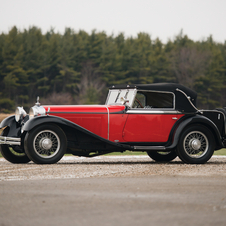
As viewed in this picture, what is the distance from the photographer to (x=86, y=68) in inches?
3499

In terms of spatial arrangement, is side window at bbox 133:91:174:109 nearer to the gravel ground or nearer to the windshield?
the windshield

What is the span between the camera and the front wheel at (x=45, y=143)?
10.5 meters

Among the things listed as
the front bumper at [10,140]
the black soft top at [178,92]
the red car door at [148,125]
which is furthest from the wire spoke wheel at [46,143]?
the black soft top at [178,92]

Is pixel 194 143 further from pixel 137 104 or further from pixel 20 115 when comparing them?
pixel 20 115

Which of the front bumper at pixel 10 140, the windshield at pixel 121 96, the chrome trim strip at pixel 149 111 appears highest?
the windshield at pixel 121 96

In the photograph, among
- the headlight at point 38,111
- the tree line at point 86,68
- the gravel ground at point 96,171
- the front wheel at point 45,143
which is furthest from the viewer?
the tree line at point 86,68

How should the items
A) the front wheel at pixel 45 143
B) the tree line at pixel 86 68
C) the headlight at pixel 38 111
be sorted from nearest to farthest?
the front wheel at pixel 45 143
the headlight at pixel 38 111
the tree line at pixel 86 68

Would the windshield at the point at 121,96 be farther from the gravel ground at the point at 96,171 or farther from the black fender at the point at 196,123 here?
the gravel ground at the point at 96,171

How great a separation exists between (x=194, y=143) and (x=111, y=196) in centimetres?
547

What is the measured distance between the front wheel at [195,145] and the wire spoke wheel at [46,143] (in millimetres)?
3002

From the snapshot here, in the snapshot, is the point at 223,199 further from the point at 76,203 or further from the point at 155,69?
the point at 155,69

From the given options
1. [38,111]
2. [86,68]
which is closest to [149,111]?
[38,111]

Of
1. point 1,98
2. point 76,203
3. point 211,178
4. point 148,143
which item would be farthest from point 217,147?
point 1,98

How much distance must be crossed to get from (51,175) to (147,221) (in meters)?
4.20
